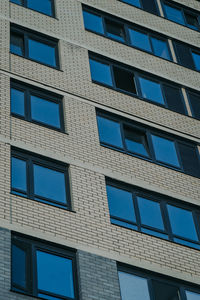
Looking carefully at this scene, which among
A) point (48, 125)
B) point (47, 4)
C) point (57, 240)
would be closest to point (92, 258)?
point (57, 240)

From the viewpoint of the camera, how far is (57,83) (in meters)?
21.3

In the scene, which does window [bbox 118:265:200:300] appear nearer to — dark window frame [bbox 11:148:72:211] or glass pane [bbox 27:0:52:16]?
dark window frame [bbox 11:148:72:211]

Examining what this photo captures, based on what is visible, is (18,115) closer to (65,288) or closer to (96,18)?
(65,288)

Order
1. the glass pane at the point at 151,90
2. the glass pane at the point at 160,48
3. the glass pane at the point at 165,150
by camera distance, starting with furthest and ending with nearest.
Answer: the glass pane at the point at 160,48, the glass pane at the point at 151,90, the glass pane at the point at 165,150

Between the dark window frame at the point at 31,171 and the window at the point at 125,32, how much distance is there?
762 centimetres

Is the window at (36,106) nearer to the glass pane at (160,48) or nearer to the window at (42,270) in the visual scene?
the window at (42,270)

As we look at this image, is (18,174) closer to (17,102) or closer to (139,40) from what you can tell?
(17,102)

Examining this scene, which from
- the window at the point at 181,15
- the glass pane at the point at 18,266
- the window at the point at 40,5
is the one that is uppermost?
the window at the point at 181,15

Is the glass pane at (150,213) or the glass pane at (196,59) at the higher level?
the glass pane at (196,59)

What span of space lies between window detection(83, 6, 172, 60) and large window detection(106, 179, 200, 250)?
755 cm

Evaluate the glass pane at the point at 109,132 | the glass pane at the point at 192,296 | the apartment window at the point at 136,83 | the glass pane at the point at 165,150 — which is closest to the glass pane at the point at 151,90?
the apartment window at the point at 136,83

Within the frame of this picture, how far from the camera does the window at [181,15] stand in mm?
28562

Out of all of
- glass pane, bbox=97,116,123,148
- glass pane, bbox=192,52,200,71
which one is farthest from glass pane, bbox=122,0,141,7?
glass pane, bbox=97,116,123,148

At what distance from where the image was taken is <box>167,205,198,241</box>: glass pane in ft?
63.8
